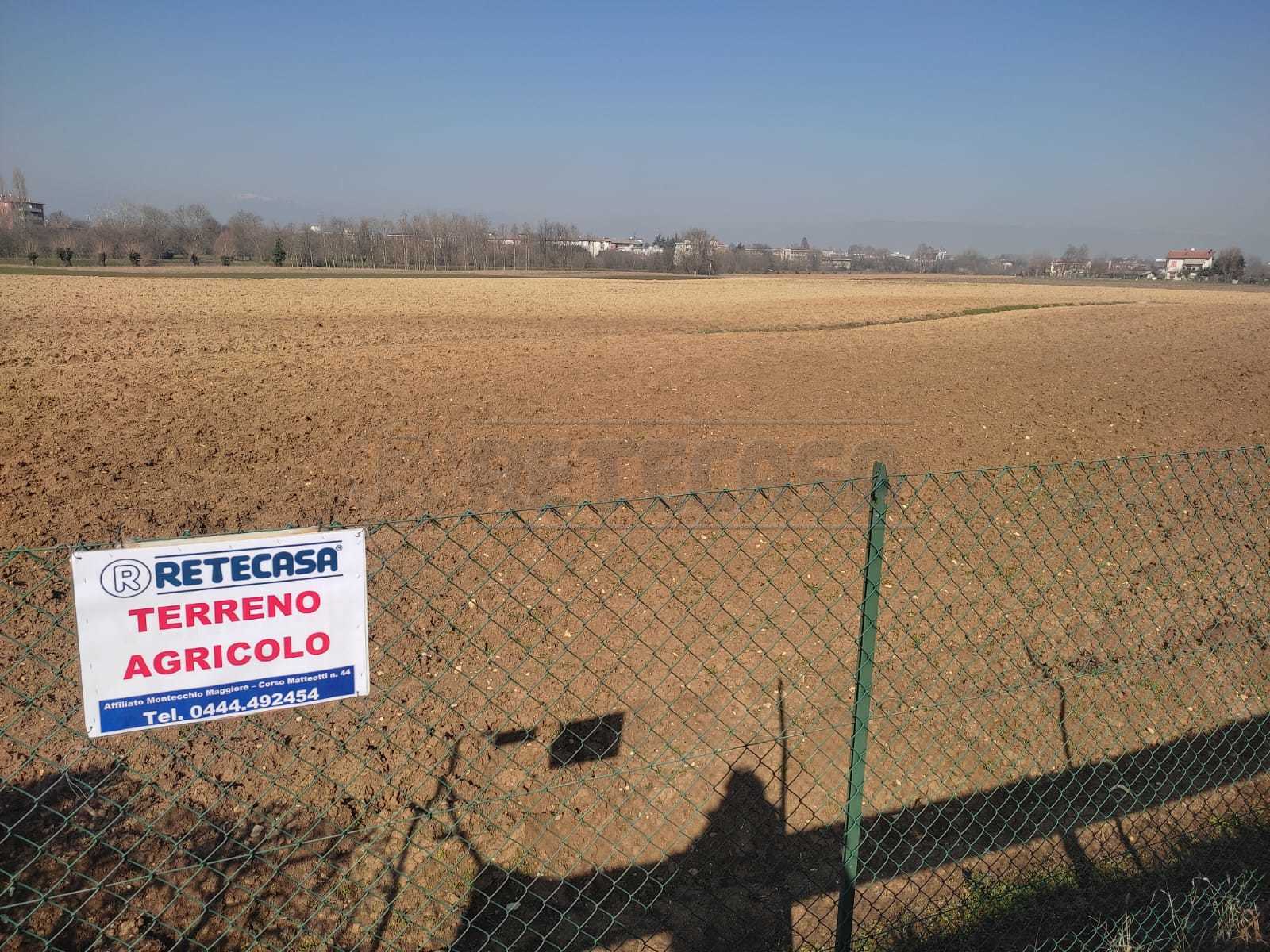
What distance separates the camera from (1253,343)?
65.4ft

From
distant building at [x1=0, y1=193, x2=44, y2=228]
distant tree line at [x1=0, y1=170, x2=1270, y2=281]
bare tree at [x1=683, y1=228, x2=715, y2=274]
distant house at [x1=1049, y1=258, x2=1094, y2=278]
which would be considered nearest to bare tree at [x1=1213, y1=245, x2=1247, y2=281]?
distant tree line at [x1=0, y1=170, x2=1270, y2=281]

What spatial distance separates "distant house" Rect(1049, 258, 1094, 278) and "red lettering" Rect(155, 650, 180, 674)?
148 meters

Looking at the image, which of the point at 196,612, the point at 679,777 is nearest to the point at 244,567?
the point at 196,612

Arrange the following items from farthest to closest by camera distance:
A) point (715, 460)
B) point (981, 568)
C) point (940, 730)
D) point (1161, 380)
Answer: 1. point (1161, 380)
2. point (715, 460)
3. point (981, 568)
4. point (940, 730)

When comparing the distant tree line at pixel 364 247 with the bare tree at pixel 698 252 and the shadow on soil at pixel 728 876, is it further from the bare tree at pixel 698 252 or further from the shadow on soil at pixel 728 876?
the shadow on soil at pixel 728 876

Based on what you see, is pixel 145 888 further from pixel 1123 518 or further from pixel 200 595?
pixel 1123 518

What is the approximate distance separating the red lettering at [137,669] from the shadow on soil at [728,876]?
66.1 inches

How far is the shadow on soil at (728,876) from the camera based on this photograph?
336cm

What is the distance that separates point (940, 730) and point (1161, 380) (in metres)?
13.1

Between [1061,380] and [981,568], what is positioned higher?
[1061,380]

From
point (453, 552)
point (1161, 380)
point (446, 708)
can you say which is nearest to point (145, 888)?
point (446, 708)

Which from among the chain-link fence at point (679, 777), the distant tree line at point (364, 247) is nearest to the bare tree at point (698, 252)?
the distant tree line at point (364, 247)

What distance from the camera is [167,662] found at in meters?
1.99

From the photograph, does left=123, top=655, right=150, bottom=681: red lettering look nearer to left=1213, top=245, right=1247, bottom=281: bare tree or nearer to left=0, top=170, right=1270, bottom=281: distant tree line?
left=0, top=170, right=1270, bottom=281: distant tree line
